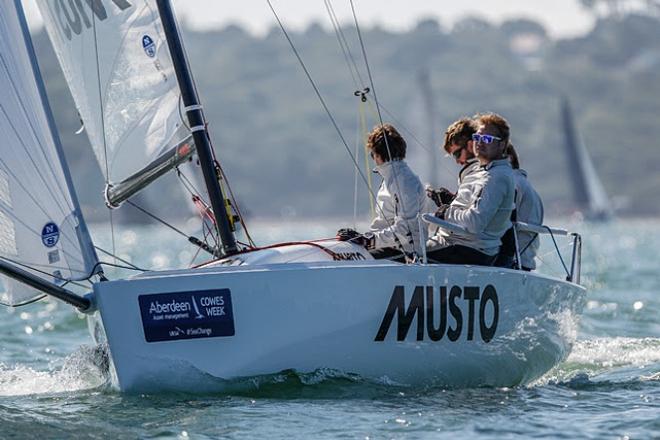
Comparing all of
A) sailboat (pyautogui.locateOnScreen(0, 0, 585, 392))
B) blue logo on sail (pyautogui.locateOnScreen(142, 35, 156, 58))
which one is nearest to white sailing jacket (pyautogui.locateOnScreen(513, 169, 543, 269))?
sailboat (pyautogui.locateOnScreen(0, 0, 585, 392))

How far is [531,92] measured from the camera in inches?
4370

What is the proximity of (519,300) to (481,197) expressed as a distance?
0.50 meters

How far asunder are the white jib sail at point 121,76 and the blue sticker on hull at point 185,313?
1162 millimetres

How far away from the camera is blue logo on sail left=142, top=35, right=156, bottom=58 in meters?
6.30

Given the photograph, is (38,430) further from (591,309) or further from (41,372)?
(591,309)

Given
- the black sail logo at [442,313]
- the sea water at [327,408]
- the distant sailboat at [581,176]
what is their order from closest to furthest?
the sea water at [327,408]
the black sail logo at [442,313]
the distant sailboat at [581,176]

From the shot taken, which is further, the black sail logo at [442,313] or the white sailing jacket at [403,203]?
the white sailing jacket at [403,203]

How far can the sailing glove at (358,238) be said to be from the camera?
6.11 metres

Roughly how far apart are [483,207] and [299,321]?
37.5 inches

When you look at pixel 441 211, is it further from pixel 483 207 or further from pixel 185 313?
pixel 185 313

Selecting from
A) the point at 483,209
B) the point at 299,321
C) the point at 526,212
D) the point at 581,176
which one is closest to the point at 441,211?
the point at 483,209

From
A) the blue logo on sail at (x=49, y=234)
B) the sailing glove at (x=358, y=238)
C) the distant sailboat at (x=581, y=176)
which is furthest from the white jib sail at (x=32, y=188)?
the distant sailboat at (x=581, y=176)

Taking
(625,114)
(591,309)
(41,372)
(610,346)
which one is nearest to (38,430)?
(41,372)

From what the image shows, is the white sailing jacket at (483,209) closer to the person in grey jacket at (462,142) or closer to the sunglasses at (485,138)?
the sunglasses at (485,138)
